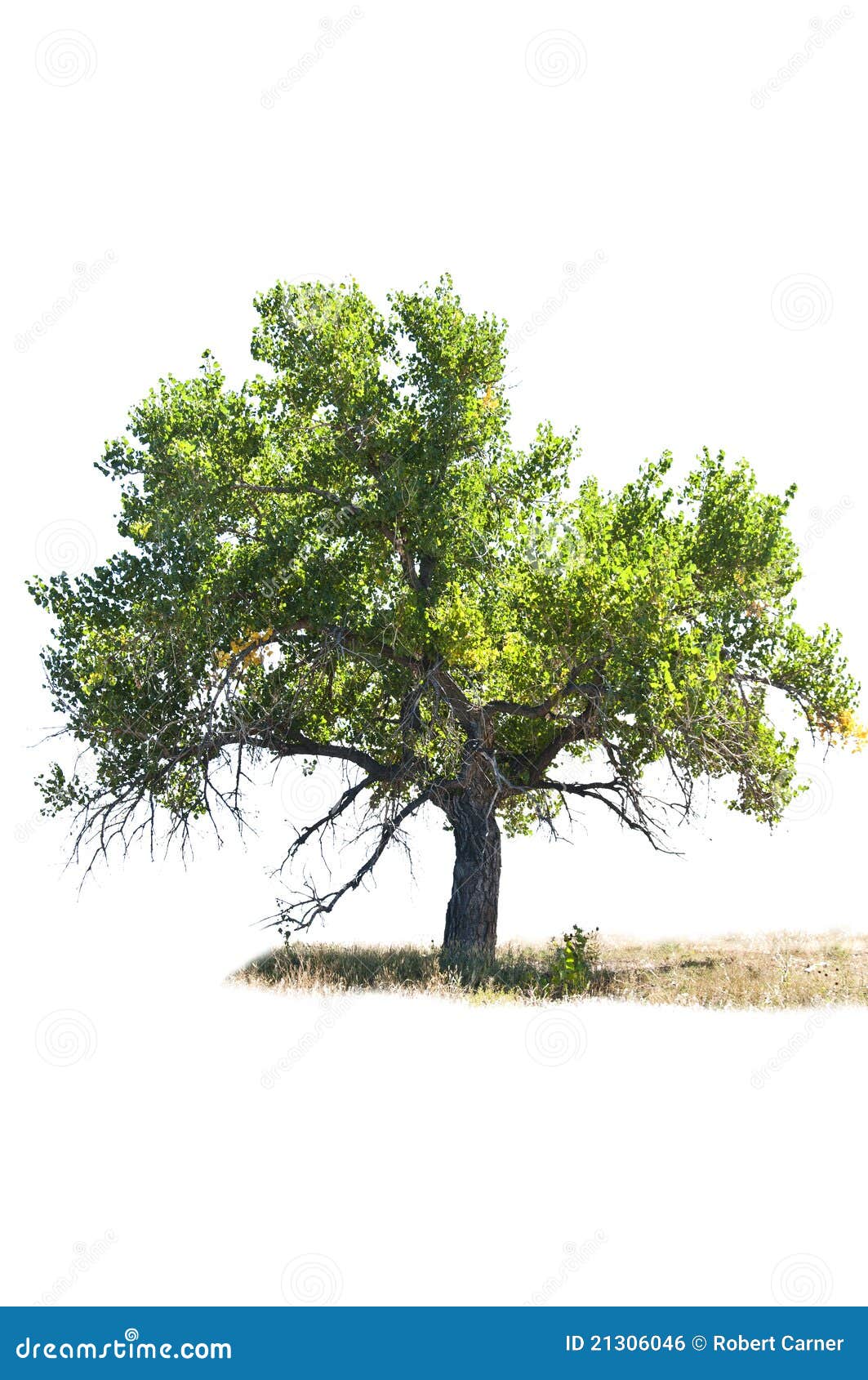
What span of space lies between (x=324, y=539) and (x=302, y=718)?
3.42 meters

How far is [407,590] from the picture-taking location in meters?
16.9

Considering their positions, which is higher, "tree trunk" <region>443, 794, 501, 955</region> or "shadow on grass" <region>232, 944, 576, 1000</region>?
"tree trunk" <region>443, 794, 501, 955</region>

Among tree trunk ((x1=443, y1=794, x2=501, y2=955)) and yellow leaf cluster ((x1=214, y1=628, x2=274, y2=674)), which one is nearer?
yellow leaf cluster ((x1=214, y1=628, x2=274, y2=674))

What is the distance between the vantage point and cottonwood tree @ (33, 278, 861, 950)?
15.1 meters

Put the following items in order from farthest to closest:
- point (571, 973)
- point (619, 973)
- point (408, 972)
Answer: point (619, 973)
point (408, 972)
point (571, 973)

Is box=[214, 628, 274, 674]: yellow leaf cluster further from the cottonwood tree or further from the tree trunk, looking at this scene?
the tree trunk

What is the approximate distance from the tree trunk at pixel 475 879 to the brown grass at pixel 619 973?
562 mm

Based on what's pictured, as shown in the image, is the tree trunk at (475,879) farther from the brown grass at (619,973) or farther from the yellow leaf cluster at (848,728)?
the yellow leaf cluster at (848,728)

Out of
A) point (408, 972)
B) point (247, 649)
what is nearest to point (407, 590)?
point (247, 649)

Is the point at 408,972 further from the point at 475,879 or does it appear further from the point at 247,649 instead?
the point at 247,649

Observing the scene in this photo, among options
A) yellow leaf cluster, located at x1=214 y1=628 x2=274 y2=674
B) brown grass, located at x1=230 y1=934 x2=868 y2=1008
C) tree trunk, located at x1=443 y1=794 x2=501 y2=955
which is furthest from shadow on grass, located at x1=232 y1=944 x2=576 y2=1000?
yellow leaf cluster, located at x1=214 y1=628 x2=274 y2=674

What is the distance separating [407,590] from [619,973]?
724cm

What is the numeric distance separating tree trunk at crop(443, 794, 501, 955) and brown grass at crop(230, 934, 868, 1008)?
1.84 feet

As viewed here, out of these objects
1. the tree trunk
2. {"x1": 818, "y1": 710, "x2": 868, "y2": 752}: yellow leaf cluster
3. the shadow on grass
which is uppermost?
{"x1": 818, "y1": 710, "x2": 868, "y2": 752}: yellow leaf cluster
